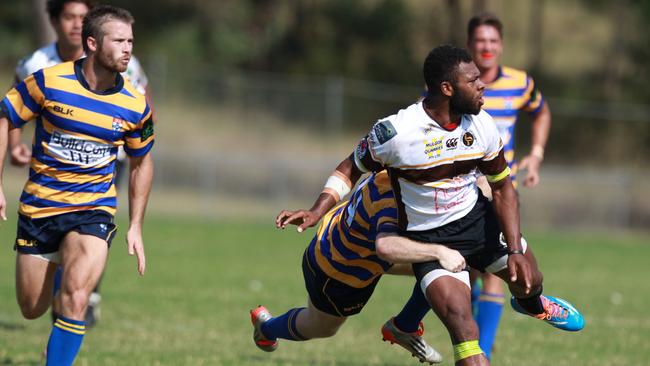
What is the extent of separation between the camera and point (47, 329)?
30.3 feet

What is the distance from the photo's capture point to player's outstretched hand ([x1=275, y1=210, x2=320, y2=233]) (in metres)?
5.53

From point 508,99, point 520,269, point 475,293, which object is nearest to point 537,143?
point 508,99

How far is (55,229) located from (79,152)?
0.47 m

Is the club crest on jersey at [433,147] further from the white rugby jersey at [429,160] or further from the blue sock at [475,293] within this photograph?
the blue sock at [475,293]

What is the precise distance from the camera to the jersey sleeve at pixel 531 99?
8288 millimetres

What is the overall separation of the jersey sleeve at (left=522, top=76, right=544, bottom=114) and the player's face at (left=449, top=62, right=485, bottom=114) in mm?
2827

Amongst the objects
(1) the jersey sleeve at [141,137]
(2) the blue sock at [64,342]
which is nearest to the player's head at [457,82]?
(1) the jersey sleeve at [141,137]

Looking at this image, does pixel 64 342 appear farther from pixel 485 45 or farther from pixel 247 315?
pixel 247 315

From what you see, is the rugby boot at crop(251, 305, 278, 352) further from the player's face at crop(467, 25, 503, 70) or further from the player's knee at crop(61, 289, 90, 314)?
the player's face at crop(467, 25, 503, 70)

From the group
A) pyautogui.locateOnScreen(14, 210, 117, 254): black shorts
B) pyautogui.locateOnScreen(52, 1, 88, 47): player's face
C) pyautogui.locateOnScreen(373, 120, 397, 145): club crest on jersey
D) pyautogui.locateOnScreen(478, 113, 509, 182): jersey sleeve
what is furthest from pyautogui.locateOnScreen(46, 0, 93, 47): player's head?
pyautogui.locateOnScreen(478, 113, 509, 182): jersey sleeve

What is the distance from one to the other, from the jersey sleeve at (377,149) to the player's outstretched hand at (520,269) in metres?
0.84

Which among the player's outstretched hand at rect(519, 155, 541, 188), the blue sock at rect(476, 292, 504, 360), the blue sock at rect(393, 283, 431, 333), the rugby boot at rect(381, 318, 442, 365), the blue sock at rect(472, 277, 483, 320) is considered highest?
the player's outstretched hand at rect(519, 155, 541, 188)

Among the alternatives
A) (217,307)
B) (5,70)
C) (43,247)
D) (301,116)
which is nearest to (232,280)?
(217,307)

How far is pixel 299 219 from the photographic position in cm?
558
